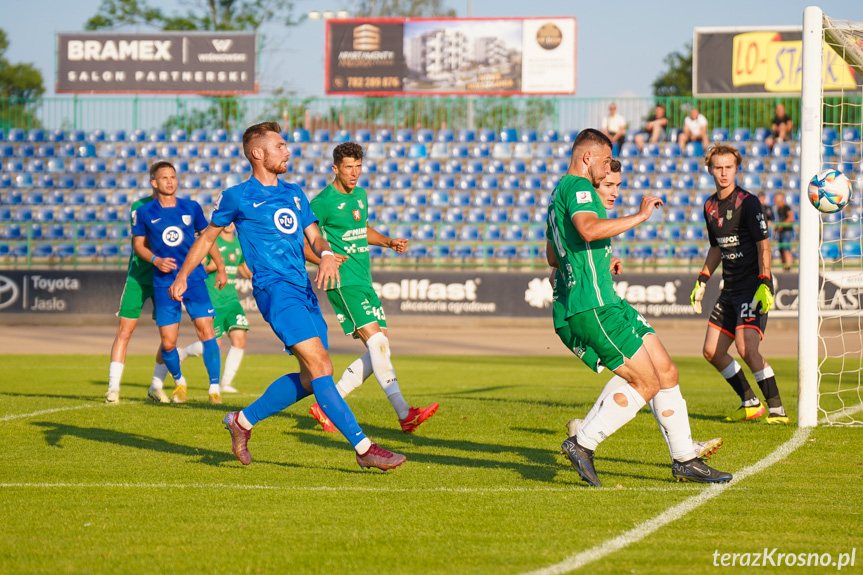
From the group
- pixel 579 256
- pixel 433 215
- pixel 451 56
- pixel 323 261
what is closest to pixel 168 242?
pixel 323 261

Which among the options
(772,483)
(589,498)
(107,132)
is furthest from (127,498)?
(107,132)

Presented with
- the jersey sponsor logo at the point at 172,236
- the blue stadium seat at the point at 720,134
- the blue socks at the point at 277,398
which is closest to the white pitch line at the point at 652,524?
the blue socks at the point at 277,398

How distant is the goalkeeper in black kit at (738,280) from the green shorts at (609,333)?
2.82 m

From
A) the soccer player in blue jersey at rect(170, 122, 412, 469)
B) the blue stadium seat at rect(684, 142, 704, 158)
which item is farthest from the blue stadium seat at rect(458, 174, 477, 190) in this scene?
the soccer player in blue jersey at rect(170, 122, 412, 469)

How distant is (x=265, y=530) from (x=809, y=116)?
5.70 m

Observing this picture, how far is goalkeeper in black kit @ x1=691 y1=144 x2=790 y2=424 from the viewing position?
8.10 meters

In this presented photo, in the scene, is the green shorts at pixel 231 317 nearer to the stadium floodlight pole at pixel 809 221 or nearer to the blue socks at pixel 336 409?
the blue socks at pixel 336 409

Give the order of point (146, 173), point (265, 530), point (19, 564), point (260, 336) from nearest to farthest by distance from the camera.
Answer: point (19, 564) → point (265, 530) → point (260, 336) → point (146, 173)

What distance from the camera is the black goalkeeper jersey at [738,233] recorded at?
8141 millimetres

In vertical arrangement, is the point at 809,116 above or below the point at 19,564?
above

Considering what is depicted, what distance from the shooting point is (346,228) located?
7.87m

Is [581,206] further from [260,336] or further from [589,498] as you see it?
[260,336]

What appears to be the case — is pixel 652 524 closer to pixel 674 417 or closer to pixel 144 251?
pixel 674 417

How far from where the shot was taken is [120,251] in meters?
24.5
